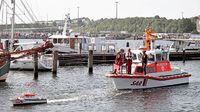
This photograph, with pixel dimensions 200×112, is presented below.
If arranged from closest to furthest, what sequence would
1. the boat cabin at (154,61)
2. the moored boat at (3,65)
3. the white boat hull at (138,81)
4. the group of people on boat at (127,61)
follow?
1. the white boat hull at (138,81)
2. the group of people on boat at (127,61)
3. the boat cabin at (154,61)
4. the moored boat at (3,65)

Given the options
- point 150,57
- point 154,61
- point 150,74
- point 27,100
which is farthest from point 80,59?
point 27,100

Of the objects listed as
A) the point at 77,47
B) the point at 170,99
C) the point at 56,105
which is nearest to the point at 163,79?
the point at 170,99

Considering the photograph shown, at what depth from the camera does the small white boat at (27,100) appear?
130 ft

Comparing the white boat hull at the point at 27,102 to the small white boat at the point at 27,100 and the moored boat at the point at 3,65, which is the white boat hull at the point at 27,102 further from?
the moored boat at the point at 3,65

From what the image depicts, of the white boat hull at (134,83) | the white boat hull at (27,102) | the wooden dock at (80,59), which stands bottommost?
the white boat hull at (27,102)

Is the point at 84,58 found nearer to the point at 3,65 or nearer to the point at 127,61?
the point at 3,65

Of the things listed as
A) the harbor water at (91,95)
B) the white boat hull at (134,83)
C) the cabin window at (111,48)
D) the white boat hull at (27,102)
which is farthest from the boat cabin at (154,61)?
the cabin window at (111,48)

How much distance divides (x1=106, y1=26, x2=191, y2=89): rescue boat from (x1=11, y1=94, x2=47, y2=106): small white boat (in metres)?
8.40

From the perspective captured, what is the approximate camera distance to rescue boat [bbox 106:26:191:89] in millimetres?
47156

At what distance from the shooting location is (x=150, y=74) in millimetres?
49062

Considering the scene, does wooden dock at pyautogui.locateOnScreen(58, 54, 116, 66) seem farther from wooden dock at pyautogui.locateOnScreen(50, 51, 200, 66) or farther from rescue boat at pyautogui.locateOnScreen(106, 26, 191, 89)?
rescue boat at pyautogui.locateOnScreen(106, 26, 191, 89)

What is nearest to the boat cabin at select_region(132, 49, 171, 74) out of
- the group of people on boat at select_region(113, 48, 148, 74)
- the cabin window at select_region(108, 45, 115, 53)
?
the group of people on boat at select_region(113, 48, 148, 74)

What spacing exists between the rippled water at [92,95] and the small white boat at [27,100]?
0.53 m

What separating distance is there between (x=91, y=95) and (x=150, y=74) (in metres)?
6.83
